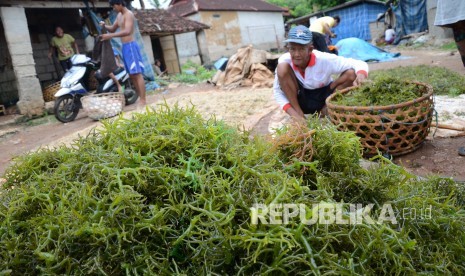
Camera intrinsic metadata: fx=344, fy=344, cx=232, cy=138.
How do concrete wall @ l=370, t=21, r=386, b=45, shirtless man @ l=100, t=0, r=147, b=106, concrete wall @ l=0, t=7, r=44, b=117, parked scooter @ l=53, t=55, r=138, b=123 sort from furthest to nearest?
1. concrete wall @ l=370, t=21, r=386, b=45
2. concrete wall @ l=0, t=7, r=44, b=117
3. parked scooter @ l=53, t=55, r=138, b=123
4. shirtless man @ l=100, t=0, r=147, b=106

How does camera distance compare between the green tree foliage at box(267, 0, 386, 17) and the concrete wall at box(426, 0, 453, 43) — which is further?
the green tree foliage at box(267, 0, 386, 17)

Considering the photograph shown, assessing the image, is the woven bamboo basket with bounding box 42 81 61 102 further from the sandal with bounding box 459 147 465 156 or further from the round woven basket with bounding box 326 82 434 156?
the sandal with bounding box 459 147 465 156

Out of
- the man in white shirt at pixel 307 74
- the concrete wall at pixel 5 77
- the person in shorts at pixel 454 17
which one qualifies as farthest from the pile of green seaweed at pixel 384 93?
the concrete wall at pixel 5 77

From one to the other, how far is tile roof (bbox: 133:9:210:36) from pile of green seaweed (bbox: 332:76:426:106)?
10894 millimetres

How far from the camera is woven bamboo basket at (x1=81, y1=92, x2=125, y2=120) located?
20.0 feet

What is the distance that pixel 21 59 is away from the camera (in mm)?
7645

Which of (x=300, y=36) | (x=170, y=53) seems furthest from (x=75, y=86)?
(x=170, y=53)

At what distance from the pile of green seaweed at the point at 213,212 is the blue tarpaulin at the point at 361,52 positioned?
11534mm

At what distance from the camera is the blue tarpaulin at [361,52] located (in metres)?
11.9

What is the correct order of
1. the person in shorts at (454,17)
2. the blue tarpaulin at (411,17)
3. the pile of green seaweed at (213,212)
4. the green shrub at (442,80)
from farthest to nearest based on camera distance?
the blue tarpaulin at (411,17), the green shrub at (442,80), the person in shorts at (454,17), the pile of green seaweed at (213,212)

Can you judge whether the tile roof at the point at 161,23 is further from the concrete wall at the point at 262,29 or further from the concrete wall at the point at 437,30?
the concrete wall at the point at 437,30

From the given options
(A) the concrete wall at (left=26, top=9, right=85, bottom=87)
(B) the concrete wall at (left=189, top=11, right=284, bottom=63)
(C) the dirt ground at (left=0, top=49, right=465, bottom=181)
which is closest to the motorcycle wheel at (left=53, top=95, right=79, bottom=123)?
(C) the dirt ground at (left=0, top=49, right=465, bottom=181)

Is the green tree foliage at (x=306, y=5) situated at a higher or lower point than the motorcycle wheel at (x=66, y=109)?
higher

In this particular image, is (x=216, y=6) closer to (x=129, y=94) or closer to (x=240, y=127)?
(x=129, y=94)
